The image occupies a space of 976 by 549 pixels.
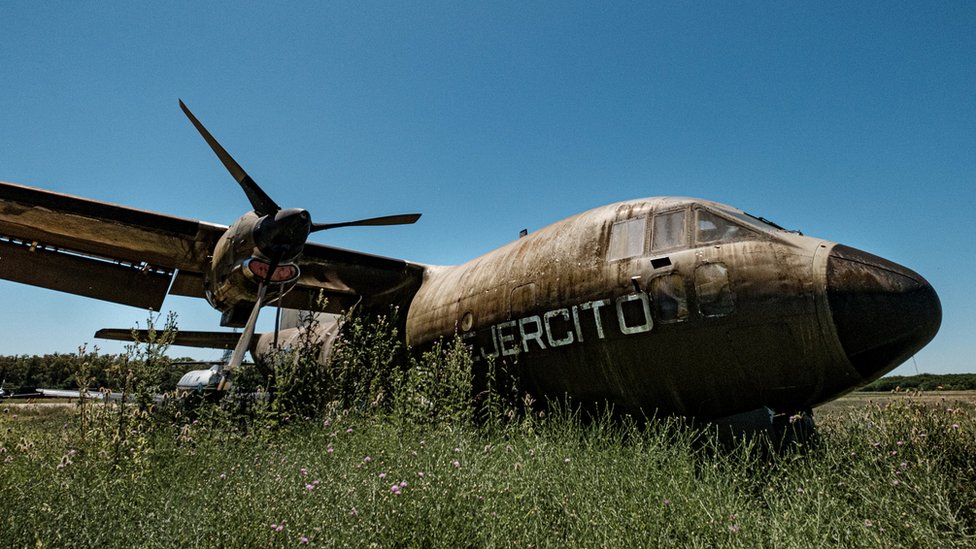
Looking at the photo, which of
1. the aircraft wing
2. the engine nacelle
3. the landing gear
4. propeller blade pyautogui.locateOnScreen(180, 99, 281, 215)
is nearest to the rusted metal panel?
the aircraft wing

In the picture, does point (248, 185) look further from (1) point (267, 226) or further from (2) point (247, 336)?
(2) point (247, 336)

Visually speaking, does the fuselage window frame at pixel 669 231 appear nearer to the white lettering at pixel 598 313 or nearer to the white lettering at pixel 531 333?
the white lettering at pixel 598 313

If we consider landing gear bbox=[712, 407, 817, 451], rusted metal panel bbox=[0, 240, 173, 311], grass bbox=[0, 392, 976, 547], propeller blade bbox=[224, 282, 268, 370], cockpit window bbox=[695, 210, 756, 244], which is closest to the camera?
grass bbox=[0, 392, 976, 547]

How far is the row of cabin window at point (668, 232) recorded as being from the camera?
18.0 feet

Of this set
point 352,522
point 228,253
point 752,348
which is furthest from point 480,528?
point 228,253

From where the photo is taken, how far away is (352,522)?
3.00 m

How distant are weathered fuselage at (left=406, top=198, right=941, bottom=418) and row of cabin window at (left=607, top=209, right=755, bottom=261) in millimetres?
18

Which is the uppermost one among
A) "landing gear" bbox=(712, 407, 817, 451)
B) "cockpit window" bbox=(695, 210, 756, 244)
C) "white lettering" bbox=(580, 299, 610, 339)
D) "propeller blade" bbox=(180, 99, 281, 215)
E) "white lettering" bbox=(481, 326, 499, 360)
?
"propeller blade" bbox=(180, 99, 281, 215)

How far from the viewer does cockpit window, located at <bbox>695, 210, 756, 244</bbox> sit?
536 centimetres

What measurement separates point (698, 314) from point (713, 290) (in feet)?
0.96

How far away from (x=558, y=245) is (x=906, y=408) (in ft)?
14.1

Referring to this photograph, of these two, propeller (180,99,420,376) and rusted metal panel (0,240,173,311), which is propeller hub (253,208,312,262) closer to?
propeller (180,99,420,376)

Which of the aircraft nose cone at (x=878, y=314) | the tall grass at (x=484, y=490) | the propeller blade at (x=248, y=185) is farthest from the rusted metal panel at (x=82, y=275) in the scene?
the aircraft nose cone at (x=878, y=314)

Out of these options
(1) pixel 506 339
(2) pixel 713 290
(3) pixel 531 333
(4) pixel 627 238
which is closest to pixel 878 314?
(2) pixel 713 290
